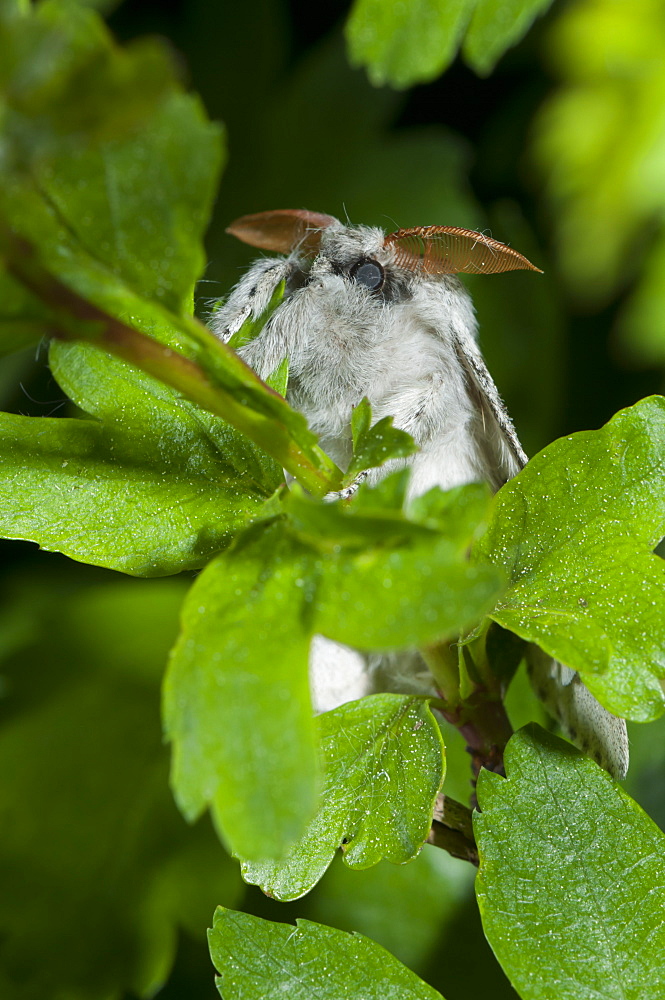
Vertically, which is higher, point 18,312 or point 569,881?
point 18,312

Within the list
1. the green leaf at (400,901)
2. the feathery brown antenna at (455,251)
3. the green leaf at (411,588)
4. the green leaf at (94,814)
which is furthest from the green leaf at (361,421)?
the green leaf at (94,814)

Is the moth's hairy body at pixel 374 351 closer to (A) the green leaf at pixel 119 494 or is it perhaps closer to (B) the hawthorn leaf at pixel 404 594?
(A) the green leaf at pixel 119 494

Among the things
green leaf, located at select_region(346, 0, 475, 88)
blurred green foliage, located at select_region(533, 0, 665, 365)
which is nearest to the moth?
green leaf, located at select_region(346, 0, 475, 88)

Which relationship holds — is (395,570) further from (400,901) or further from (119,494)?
(400,901)

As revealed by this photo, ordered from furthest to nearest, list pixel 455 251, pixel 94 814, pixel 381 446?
pixel 94 814 < pixel 455 251 < pixel 381 446

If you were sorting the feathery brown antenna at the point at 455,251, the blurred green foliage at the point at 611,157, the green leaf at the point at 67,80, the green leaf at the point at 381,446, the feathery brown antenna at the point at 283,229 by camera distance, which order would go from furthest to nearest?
the blurred green foliage at the point at 611,157, the feathery brown antenna at the point at 283,229, the feathery brown antenna at the point at 455,251, the green leaf at the point at 381,446, the green leaf at the point at 67,80

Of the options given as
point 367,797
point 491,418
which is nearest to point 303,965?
point 367,797
